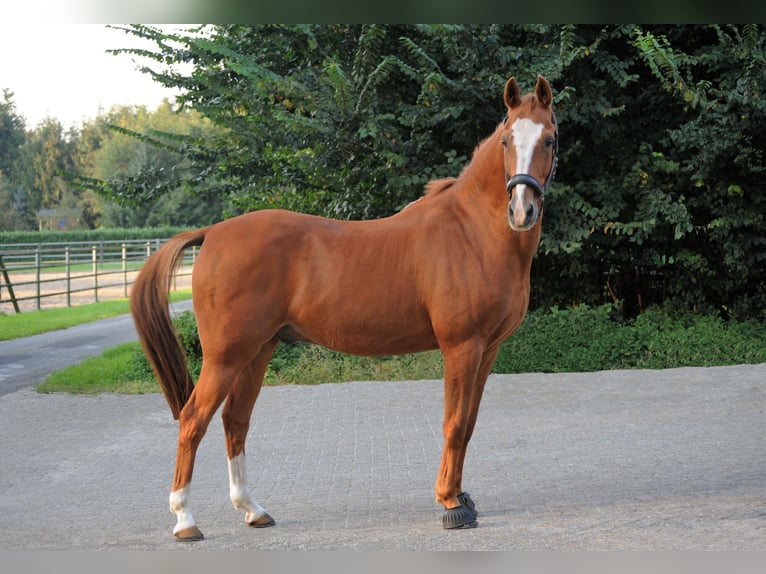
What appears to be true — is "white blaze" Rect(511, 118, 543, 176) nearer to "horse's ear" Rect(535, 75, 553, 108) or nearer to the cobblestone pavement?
"horse's ear" Rect(535, 75, 553, 108)

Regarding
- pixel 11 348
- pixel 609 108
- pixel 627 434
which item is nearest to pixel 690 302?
pixel 609 108

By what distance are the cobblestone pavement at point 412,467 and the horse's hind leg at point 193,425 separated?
0.43 feet

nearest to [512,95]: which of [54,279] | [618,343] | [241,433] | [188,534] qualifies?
[241,433]

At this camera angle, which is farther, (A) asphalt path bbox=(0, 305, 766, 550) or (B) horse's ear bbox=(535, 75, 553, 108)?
(A) asphalt path bbox=(0, 305, 766, 550)

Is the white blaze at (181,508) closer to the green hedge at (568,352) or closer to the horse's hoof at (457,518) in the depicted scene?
the horse's hoof at (457,518)

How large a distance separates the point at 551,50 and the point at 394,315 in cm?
705

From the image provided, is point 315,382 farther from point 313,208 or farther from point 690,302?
point 690,302

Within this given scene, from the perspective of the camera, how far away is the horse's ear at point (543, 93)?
182 inches

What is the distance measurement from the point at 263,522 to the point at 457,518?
116 cm

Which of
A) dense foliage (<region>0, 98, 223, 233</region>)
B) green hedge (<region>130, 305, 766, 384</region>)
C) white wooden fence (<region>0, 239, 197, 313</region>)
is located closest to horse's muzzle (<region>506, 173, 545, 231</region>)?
green hedge (<region>130, 305, 766, 384</region>)

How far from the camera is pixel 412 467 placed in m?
6.52

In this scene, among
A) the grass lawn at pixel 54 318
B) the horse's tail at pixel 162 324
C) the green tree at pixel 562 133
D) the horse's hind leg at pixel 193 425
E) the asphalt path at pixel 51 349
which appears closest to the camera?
the horse's hind leg at pixel 193 425

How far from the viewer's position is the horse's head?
4465 mm

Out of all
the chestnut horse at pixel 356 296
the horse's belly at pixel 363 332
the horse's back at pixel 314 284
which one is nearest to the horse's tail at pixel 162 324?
the chestnut horse at pixel 356 296
